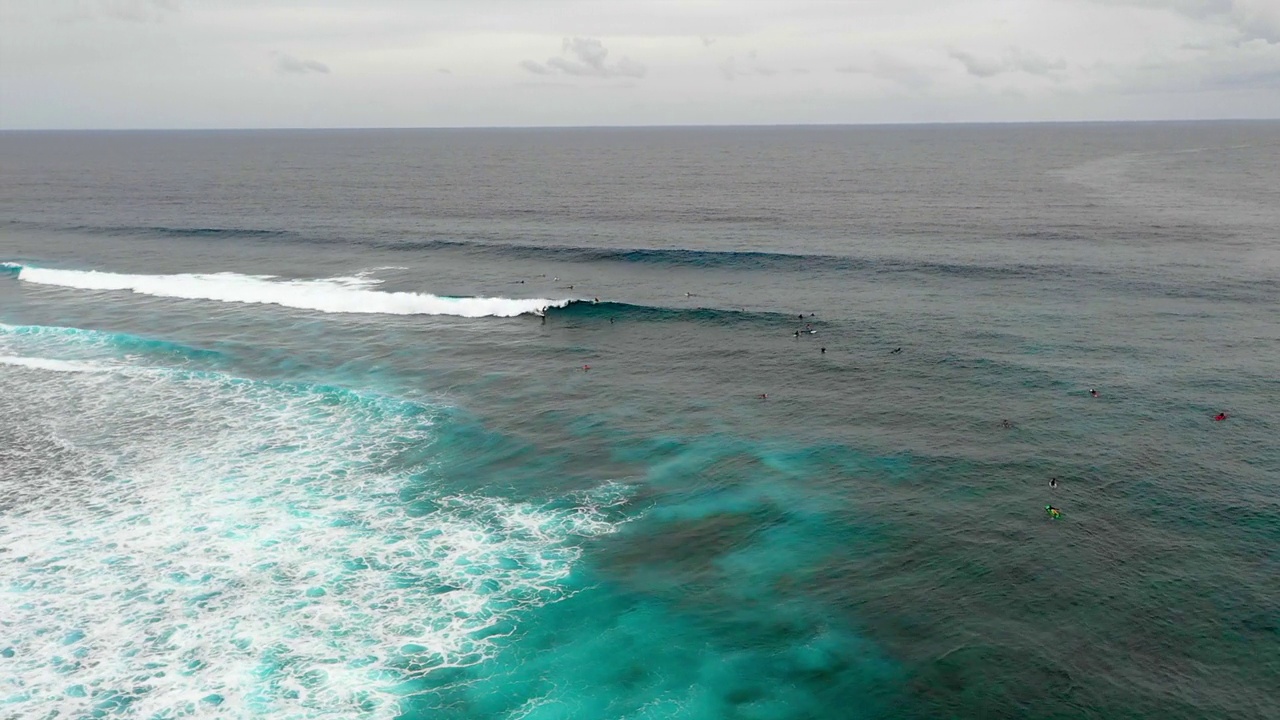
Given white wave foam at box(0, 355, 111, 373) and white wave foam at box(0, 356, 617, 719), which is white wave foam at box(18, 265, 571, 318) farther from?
white wave foam at box(0, 356, 617, 719)

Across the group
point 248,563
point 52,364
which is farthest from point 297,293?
point 248,563

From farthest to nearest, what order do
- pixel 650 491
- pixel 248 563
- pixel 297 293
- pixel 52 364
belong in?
pixel 297 293, pixel 52 364, pixel 650 491, pixel 248 563

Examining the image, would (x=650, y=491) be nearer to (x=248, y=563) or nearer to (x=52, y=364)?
(x=248, y=563)

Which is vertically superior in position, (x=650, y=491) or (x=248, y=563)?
(x=650, y=491)

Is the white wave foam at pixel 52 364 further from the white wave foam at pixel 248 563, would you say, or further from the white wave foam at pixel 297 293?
the white wave foam at pixel 297 293

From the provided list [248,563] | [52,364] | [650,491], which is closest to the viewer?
[248,563]

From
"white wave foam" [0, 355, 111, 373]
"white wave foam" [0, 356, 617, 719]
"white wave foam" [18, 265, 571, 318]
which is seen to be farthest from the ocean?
"white wave foam" [18, 265, 571, 318]
